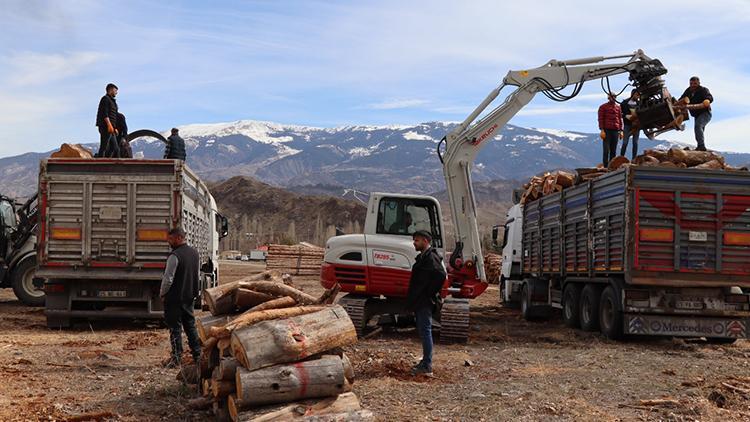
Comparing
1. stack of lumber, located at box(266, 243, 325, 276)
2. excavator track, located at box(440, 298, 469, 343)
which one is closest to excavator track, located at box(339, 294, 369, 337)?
excavator track, located at box(440, 298, 469, 343)

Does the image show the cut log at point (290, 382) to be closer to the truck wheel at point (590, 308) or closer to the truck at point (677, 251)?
the truck at point (677, 251)

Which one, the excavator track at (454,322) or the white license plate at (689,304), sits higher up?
the white license plate at (689,304)

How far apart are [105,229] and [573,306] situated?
29.7 feet

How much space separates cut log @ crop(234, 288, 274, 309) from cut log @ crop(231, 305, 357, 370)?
143 centimetres

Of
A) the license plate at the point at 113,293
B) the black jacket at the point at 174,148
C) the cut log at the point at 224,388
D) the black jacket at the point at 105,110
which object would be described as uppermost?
the black jacket at the point at 105,110

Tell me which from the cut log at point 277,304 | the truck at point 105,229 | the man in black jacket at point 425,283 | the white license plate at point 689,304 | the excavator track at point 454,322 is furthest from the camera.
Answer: the truck at point 105,229

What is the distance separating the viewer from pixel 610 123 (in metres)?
18.3

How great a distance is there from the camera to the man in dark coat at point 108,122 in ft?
54.6

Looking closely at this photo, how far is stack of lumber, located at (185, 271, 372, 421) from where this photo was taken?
24.8 ft

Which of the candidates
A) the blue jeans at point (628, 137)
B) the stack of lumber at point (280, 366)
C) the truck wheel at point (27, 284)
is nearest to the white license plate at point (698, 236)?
the blue jeans at point (628, 137)

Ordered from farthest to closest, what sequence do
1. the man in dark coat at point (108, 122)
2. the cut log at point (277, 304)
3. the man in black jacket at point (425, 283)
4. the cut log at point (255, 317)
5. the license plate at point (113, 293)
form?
the man in dark coat at point (108, 122) < the license plate at point (113, 293) < the man in black jacket at point (425, 283) < the cut log at point (277, 304) < the cut log at point (255, 317)

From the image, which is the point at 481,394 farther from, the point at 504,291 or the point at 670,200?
the point at 504,291

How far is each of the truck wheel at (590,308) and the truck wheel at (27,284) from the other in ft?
38.9

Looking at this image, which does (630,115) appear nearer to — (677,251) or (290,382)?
(677,251)
